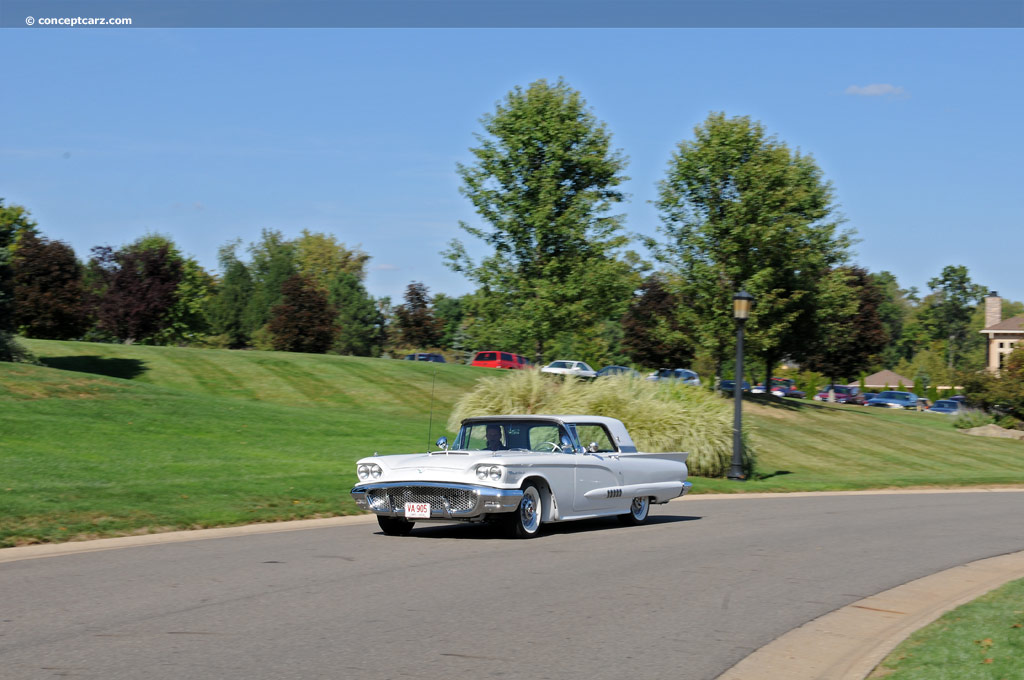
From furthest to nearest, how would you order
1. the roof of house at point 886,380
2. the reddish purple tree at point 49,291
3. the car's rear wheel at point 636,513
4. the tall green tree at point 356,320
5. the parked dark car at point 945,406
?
the roof of house at point 886,380 → the tall green tree at point 356,320 → the parked dark car at point 945,406 → the reddish purple tree at point 49,291 → the car's rear wheel at point 636,513

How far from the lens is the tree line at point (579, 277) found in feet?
107

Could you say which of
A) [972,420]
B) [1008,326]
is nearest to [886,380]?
[1008,326]

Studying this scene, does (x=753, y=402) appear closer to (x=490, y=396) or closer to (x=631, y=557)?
(x=490, y=396)

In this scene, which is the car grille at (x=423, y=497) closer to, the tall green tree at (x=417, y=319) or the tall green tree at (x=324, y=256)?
the tall green tree at (x=417, y=319)

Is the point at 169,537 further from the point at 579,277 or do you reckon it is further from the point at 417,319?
the point at 417,319

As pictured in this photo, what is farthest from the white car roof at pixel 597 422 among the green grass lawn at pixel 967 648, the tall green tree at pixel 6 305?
the tall green tree at pixel 6 305

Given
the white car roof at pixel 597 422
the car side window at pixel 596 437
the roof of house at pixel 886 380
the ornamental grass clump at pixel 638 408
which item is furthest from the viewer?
the roof of house at pixel 886 380

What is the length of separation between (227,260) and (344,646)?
118773 mm

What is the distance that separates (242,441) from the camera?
882 inches

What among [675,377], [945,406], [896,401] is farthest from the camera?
[896,401]

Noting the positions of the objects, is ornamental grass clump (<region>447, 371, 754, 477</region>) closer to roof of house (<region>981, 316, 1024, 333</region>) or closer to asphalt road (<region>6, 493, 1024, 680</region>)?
asphalt road (<region>6, 493, 1024, 680</region>)

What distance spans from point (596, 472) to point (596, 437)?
0.95 m

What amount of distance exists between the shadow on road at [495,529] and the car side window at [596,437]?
1052mm

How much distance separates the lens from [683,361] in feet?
205
